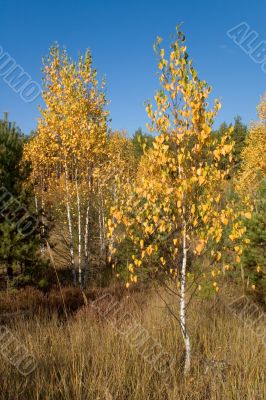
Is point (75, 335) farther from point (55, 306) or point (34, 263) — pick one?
point (34, 263)

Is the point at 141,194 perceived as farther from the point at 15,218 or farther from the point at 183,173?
the point at 15,218

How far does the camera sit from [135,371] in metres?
4.03

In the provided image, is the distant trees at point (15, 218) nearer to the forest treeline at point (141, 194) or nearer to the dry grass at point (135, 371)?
the forest treeline at point (141, 194)

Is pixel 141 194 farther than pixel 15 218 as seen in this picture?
No

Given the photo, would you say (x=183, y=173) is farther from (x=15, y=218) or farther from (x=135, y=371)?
(x=15, y=218)

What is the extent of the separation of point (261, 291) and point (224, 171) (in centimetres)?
516

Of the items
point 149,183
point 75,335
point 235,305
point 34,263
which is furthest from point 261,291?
point 34,263

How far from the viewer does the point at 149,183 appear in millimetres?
4141

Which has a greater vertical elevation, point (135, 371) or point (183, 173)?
point (183, 173)

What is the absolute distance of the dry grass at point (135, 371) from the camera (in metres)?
3.67

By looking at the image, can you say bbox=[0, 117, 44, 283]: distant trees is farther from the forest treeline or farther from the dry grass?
the dry grass

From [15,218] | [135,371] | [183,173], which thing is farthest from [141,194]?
[15,218]

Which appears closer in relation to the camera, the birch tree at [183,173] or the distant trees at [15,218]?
the birch tree at [183,173]

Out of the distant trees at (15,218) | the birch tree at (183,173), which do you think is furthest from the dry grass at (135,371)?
the distant trees at (15,218)
